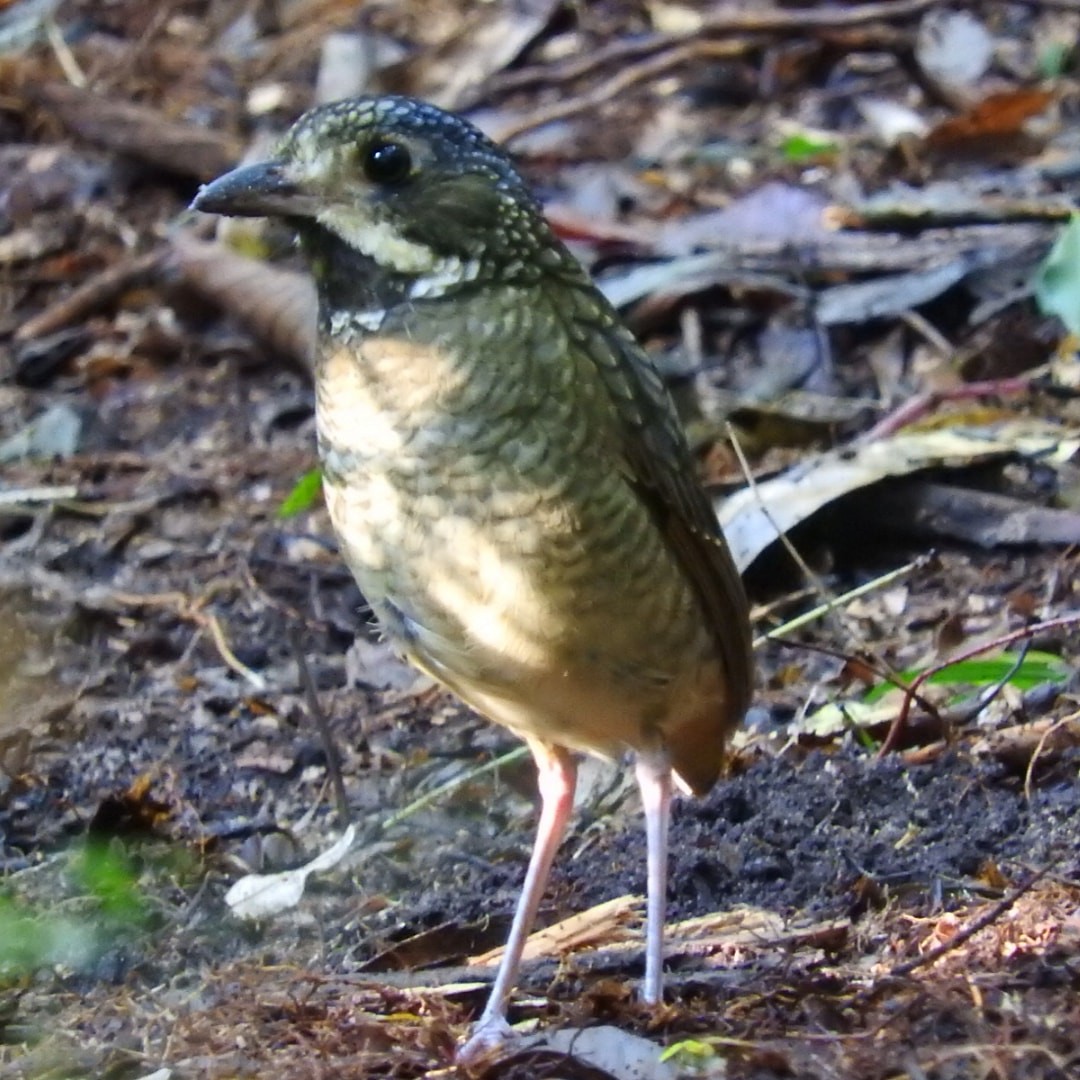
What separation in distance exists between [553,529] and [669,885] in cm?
106

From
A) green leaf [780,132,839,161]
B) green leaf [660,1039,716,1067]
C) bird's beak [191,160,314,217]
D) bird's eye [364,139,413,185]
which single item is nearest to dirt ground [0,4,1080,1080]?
green leaf [660,1039,716,1067]

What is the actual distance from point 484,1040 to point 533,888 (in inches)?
22.4

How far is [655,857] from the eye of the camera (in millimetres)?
3893

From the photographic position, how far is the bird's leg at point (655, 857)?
357cm

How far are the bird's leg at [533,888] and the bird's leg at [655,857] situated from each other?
186mm

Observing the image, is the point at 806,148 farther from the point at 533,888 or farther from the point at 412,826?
the point at 533,888

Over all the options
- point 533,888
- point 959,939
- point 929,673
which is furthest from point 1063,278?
point 959,939

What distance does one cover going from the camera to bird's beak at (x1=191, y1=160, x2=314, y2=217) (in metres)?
3.54

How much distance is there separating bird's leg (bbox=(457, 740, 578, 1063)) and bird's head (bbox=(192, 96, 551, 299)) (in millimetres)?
1093

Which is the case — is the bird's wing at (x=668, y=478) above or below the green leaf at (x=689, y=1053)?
above

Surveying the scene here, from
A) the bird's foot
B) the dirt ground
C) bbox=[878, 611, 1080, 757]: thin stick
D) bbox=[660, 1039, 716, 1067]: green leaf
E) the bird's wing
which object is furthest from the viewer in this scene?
bbox=[878, 611, 1080, 757]: thin stick

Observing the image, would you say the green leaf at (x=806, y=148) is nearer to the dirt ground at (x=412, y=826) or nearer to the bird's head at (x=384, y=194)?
the dirt ground at (x=412, y=826)

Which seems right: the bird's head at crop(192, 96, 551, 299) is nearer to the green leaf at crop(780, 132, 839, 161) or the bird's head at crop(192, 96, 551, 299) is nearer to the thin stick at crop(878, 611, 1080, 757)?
the thin stick at crop(878, 611, 1080, 757)

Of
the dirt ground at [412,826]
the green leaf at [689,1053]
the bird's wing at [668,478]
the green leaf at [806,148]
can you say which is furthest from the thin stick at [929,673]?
the green leaf at [806,148]
